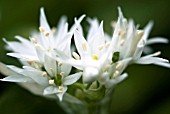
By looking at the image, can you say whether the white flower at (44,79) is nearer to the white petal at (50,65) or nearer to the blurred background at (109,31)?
the white petal at (50,65)

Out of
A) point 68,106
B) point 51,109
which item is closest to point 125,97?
point 51,109

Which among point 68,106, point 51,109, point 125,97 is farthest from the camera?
point 125,97

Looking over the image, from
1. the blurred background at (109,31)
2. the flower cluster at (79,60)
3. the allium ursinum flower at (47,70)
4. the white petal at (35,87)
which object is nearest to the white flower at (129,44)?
the flower cluster at (79,60)

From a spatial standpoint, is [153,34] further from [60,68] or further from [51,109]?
[60,68]

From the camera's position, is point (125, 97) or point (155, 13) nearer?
point (125, 97)

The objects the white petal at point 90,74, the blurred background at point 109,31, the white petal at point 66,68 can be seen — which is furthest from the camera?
the blurred background at point 109,31

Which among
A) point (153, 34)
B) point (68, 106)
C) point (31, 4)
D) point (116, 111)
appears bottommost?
point (116, 111)
